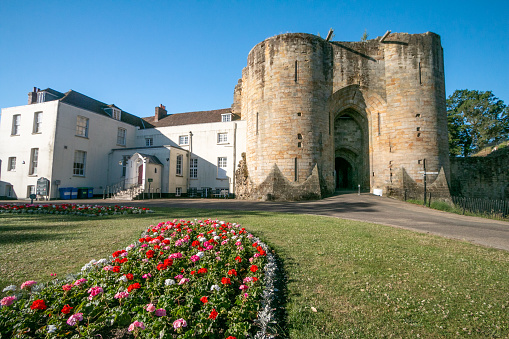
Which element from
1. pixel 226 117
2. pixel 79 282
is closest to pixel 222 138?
pixel 226 117

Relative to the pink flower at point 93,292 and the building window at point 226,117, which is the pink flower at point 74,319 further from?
the building window at point 226,117

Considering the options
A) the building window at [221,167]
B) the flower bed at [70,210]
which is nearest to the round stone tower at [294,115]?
the building window at [221,167]

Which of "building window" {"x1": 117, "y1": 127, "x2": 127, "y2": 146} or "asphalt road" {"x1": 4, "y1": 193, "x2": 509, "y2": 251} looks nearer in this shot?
"asphalt road" {"x1": 4, "y1": 193, "x2": 509, "y2": 251}

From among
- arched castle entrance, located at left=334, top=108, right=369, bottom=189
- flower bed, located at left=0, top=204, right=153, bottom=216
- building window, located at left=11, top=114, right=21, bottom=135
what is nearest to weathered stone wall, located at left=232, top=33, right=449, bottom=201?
arched castle entrance, located at left=334, top=108, right=369, bottom=189

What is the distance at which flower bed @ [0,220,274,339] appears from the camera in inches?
89.2

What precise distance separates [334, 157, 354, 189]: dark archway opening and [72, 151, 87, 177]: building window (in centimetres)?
2564

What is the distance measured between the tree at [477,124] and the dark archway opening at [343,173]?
2271cm

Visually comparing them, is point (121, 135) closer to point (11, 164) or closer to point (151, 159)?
point (151, 159)

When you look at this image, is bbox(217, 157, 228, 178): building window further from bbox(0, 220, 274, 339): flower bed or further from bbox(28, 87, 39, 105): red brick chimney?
bbox(0, 220, 274, 339): flower bed

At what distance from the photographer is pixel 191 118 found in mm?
32656

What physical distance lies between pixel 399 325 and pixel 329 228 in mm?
Result: 4681

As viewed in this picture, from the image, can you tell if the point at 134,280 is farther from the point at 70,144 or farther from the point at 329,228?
the point at 70,144

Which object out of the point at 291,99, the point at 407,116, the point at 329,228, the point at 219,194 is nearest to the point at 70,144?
the point at 219,194

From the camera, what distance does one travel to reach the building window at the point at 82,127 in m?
24.7
